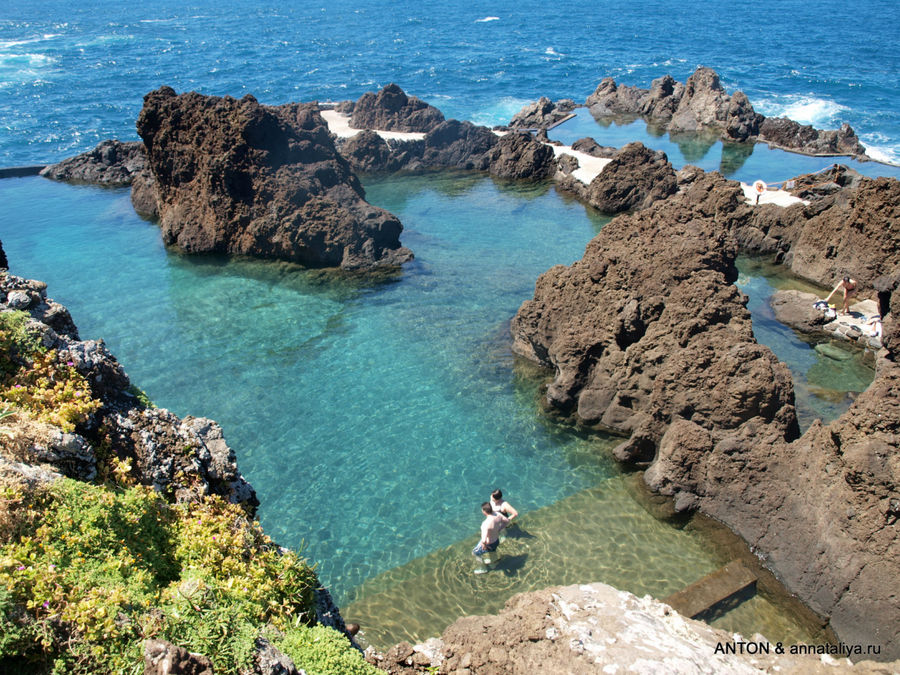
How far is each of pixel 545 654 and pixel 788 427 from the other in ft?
27.6

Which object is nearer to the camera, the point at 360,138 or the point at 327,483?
the point at 327,483

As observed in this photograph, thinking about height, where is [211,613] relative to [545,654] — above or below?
above

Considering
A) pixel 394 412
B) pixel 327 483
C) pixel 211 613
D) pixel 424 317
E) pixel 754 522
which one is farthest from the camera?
pixel 424 317

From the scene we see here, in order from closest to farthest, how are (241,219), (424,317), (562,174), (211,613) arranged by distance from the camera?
(211,613) < (424,317) < (241,219) < (562,174)

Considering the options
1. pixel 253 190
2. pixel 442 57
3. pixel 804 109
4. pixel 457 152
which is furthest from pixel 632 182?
pixel 442 57

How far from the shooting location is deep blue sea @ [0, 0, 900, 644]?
1480 centimetres

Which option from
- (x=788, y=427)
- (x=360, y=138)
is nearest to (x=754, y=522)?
(x=788, y=427)

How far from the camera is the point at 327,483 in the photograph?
1497 cm

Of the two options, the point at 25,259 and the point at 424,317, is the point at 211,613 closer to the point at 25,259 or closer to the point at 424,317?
the point at 424,317

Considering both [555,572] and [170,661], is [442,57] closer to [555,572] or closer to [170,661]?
[555,572]

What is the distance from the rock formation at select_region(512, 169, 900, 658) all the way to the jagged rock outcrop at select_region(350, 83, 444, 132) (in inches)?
1138

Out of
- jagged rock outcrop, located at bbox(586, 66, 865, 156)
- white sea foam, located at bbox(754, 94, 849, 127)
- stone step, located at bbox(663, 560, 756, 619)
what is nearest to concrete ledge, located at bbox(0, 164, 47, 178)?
jagged rock outcrop, located at bbox(586, 66, 865, 156)

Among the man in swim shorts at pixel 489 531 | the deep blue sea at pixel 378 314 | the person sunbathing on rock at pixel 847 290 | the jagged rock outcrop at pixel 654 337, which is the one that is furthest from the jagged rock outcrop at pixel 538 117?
the man in swim shorts at pixel 489 531

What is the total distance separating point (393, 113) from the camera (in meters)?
47.0
